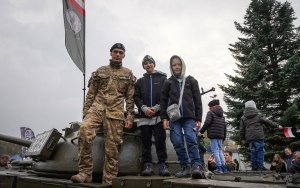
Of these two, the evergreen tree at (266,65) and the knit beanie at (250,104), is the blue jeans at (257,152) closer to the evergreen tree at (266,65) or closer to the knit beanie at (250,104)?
the knit beanie at (250,104)

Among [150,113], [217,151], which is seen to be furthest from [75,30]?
[217,151]

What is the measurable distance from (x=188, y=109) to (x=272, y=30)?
15548 millimetres

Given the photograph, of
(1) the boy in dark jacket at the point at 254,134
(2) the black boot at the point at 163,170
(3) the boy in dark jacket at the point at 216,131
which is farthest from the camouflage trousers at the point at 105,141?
(1) the boy in dark jacket at the point at 254,134

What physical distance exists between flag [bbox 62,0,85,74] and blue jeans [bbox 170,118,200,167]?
3.02 meters

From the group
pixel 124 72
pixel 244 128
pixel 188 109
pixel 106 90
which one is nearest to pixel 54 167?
pixel 106 90

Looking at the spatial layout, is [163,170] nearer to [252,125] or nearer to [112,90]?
[112,90]

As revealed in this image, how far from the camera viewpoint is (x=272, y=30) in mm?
18016

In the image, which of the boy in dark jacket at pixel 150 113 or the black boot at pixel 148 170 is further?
the boy in dark jacket at pixel 150 113

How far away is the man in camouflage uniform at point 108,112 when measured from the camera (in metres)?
4.21

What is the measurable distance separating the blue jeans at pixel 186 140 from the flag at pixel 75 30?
119 inches

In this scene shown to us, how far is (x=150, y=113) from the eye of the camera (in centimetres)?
475

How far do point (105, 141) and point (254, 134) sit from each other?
398cm

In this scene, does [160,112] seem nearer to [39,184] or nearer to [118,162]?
[118,162]

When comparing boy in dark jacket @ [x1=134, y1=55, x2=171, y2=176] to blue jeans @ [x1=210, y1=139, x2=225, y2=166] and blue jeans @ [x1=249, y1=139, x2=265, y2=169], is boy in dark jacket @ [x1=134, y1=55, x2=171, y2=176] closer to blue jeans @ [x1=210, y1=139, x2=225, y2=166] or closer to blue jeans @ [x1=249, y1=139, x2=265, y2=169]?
blue jeans @ [x1=210, y1=139, x2=225, y2=166]
